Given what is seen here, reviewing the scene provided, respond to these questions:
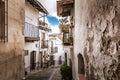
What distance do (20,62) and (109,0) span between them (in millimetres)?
6319

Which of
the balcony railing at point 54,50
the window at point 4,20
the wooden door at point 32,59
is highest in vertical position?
the window at point 4,20

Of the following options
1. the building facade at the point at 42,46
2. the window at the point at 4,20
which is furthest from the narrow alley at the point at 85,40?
the building facade at the point at 42,46

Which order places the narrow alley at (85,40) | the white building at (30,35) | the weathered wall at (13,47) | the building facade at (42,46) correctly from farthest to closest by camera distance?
the building facade at (42,46) → the white building at (30,35) → the weathered wall at (13,47) → the narrow alley at (85,40)

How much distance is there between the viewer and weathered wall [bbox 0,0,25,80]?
6.50m

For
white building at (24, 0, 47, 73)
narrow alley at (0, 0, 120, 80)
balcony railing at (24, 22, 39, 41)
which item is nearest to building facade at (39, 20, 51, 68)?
white building at (24, 0, 47, 73)

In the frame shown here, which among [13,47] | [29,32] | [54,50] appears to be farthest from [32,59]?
[54,50]

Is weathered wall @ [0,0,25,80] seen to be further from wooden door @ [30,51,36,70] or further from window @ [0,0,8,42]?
wooden door @ [30,51,36,70]

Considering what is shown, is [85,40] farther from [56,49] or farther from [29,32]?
[56,49]

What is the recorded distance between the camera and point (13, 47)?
760 cm

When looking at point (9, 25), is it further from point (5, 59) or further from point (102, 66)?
point (102, 66)

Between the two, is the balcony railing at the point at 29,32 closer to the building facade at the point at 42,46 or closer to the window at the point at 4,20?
the building facade at the point at 42,46

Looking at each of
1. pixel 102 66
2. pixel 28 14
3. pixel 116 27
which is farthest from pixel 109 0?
pixel 28 14

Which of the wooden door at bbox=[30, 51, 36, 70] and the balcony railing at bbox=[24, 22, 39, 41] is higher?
the balcony railing at bbox=[24, 22, 39, 41]

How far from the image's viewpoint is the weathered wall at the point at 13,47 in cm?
650
